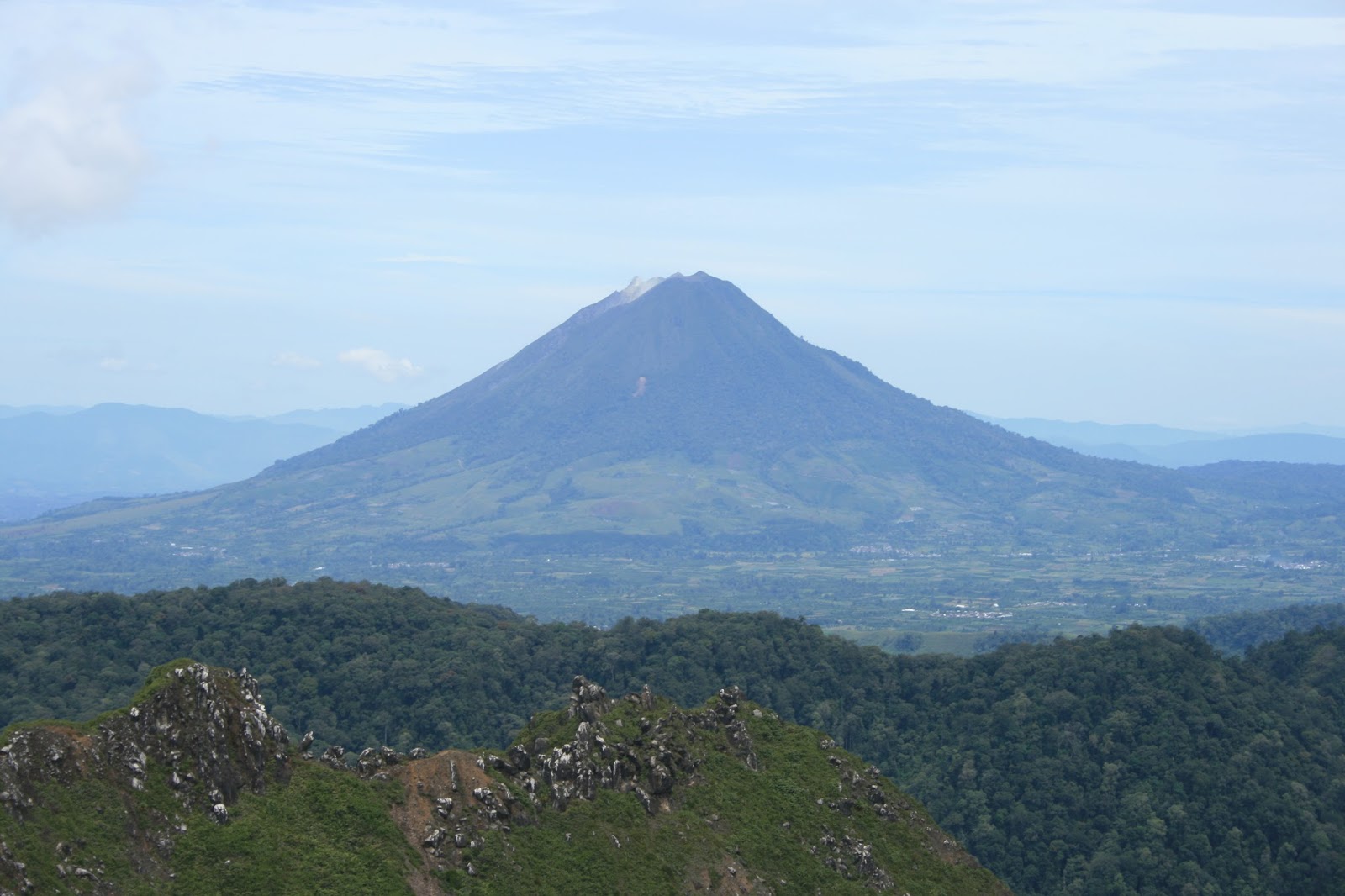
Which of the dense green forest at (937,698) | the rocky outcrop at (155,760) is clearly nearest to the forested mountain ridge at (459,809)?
Result: the rocky outcrop at (155,760)

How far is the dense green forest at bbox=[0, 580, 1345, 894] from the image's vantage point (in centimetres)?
5266

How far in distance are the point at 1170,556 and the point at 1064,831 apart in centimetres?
15583

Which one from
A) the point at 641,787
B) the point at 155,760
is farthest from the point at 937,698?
the point at 155,760

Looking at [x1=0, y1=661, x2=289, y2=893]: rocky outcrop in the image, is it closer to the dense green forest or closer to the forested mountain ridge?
the forested mountain ridge

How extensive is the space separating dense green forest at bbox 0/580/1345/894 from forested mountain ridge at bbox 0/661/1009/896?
17.7m

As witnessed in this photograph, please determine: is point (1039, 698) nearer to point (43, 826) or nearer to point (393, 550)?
point (43, 826)

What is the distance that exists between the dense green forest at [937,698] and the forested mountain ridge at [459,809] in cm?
1767

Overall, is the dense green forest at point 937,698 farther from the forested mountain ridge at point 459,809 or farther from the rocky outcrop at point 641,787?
the forested mountain ridge at point 459,809

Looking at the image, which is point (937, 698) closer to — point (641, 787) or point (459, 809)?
point (641, 787)

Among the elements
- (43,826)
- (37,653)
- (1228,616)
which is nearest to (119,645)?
(37,653)

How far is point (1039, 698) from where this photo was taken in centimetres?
6172

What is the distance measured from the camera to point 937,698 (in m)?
66.2

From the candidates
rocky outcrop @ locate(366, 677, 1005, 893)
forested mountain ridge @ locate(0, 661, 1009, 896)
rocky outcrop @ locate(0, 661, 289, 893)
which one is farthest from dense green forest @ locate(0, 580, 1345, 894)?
rocky outcrop @ locate(0, 661, 289, 893)

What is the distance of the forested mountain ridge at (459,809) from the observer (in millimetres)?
25484
